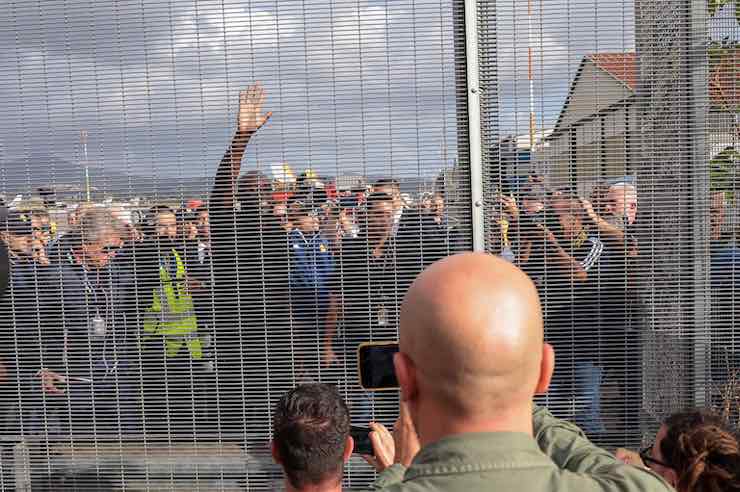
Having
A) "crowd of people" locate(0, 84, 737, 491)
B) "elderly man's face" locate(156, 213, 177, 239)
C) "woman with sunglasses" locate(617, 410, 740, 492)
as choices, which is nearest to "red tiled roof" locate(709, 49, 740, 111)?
"crowd of people" locate(0, 84, 737, 491)

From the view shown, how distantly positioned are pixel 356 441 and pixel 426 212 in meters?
1.15

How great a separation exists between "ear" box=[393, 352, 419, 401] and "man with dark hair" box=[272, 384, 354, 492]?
1270 mm

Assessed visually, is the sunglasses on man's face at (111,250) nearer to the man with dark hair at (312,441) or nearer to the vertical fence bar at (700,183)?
the man with dark hair at (312,441)

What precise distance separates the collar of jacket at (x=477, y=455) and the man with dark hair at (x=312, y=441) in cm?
128

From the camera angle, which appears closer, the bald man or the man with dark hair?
the bald man

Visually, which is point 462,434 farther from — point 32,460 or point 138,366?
point 32,460

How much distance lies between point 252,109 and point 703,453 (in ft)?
7.76

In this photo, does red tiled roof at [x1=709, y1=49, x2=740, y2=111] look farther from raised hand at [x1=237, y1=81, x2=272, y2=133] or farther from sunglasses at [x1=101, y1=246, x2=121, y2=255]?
sunglasses at [x1=101, y1=246, x2=121, y2=255]

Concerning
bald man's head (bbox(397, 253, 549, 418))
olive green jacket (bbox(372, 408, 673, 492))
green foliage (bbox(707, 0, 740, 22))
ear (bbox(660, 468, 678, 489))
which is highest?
green foliage (bbox(707, 0, 740, 22))

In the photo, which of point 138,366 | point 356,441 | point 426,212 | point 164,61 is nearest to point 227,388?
point 138,366

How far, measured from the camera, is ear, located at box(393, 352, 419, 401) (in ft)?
4.47

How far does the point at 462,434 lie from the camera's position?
1320 mm

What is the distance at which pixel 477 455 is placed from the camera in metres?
1.29

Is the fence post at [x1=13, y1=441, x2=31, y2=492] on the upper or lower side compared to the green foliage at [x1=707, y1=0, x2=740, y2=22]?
lower
